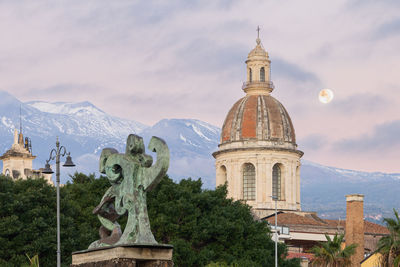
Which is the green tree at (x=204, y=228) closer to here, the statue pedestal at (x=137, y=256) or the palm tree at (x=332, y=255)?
the palm tree at (x=332, y=255)

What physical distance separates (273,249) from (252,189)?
43168 millimetres

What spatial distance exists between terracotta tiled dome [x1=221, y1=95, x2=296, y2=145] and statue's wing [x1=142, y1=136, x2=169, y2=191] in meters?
92.7

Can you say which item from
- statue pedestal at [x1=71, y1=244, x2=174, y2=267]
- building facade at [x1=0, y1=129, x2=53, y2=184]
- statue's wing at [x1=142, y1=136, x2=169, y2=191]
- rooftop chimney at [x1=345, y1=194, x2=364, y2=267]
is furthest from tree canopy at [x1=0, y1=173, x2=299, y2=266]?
statue pedestal at [x1=71, y1=244, x2=174, y2=267]

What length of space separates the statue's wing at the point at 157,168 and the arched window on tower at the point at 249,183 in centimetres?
9385

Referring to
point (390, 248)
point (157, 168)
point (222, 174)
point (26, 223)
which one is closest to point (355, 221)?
point (390, 248)

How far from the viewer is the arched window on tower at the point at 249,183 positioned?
11425 cm

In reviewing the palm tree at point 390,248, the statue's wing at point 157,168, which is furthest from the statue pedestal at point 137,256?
the palm tree at point 390,248

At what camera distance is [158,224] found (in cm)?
6581

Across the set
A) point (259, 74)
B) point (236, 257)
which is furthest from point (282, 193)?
point (236, 257)

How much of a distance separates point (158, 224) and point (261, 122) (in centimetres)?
4871

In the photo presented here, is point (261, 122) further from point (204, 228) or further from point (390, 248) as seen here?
point (204, 228)

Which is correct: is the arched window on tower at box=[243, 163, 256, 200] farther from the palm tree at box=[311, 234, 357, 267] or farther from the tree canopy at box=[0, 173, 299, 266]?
the tree canopy at box=[0, 173, 299, 266]

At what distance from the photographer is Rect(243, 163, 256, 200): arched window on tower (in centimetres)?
11425

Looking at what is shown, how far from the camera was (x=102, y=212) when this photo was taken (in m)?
21.2
